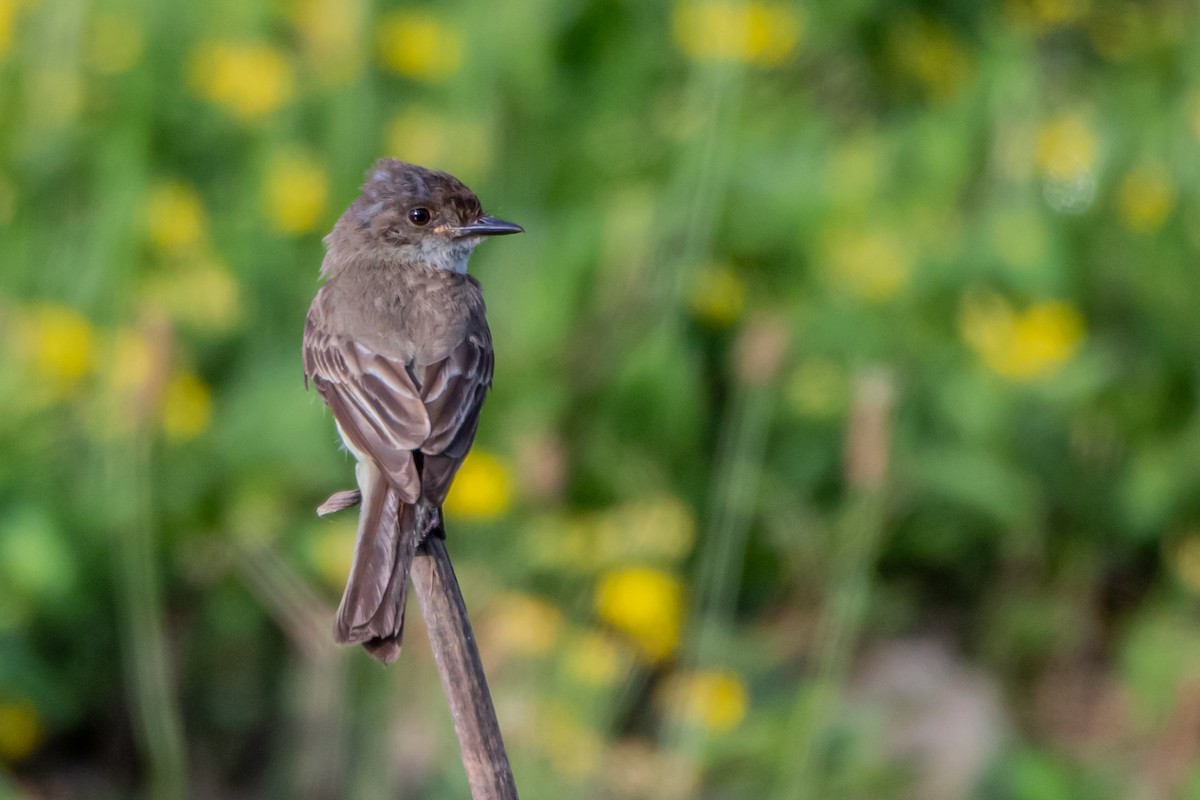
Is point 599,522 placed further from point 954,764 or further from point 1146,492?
point 1146,492

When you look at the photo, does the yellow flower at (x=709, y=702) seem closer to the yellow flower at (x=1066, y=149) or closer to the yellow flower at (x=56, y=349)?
the yellow flower at (x=56, y=349)

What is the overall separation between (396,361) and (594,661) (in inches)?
48.1

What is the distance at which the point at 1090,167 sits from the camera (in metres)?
6.48

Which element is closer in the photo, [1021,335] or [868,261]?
[1021,335]

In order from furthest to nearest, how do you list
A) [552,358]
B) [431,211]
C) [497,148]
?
[497,148], [552,358], [431,211]

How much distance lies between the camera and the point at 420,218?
4.33 m

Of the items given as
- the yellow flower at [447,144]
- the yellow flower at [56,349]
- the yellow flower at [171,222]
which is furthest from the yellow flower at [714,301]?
the yellow flower at [56,349]

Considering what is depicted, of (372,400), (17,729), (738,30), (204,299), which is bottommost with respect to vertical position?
(17,729)

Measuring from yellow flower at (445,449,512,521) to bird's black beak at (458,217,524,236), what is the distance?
82 centimetres

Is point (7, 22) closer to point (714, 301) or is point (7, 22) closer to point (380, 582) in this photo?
point (714, 301)

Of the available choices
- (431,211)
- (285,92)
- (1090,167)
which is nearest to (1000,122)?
(1090,167)

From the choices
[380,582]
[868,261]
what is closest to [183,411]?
[868,261]

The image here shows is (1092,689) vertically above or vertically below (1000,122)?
below

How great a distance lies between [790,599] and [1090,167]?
6.98 ft
